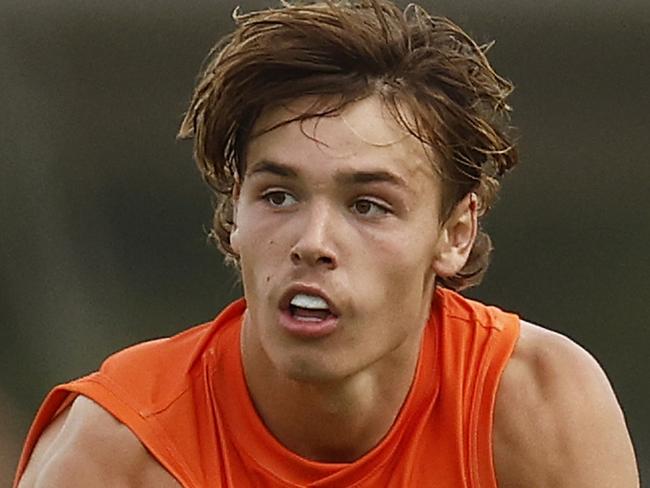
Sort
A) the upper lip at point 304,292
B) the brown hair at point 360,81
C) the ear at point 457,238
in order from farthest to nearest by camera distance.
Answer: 1. the ear at point 457,238
2. the brown hair at point 360,81
3. the upper lip at point 304,292

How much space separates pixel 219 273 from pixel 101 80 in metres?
0.47

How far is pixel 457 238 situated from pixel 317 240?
308 mm

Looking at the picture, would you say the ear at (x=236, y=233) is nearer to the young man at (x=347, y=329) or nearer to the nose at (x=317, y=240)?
the young man at (x=347, y=329)

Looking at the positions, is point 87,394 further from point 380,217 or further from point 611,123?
point 611,123

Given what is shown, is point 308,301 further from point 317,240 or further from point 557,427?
point 557,427

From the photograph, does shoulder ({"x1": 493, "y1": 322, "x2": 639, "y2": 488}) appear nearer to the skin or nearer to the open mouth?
the skin

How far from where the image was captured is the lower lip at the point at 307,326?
206 cm

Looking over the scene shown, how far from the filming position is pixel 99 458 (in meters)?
2.19

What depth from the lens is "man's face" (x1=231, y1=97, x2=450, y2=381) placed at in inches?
81.0

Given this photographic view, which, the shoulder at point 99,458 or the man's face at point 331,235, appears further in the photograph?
the shoulder at point 99,458

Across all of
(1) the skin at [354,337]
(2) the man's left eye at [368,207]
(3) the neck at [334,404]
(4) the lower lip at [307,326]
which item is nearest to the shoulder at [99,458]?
(1) the skin at [354,337]

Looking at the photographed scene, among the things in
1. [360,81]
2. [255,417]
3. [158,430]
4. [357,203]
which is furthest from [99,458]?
[360,81]

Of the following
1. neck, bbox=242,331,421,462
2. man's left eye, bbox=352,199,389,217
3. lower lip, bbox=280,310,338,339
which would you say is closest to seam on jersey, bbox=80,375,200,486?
neck, bbox=242,331,421,462

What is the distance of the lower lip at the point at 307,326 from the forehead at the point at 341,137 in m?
0.17
